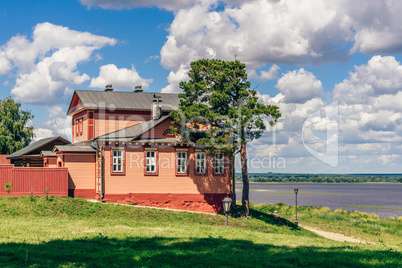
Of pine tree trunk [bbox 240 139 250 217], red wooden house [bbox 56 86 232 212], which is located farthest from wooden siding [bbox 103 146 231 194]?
pine tree trunk [bbox 240 139 250 217]

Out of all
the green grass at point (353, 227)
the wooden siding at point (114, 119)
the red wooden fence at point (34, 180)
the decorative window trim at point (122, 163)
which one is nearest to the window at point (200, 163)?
the decorative window trim at point (122, 163)

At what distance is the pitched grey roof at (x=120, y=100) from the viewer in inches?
1490

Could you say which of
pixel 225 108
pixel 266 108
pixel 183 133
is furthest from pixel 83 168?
pixel 266 108

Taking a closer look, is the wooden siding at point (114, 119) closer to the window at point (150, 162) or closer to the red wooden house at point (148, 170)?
the red wooden house at point (148, 170)

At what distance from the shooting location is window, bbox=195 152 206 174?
32.3m

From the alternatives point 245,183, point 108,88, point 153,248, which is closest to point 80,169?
point 245,183

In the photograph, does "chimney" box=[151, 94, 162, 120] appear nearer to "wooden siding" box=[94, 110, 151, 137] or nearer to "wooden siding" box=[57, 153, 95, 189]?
"wooden siding" box=[94, 110, 151, 137]

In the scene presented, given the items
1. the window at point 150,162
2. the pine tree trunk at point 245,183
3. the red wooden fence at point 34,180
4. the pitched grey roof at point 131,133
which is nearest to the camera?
the red wooden fence at point 34,180

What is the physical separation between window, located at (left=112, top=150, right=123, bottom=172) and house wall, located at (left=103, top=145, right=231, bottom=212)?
0.37 meters

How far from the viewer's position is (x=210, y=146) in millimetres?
30859

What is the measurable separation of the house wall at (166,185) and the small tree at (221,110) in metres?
1.92

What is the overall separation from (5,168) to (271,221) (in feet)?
60.5

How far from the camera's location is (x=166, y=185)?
31422 millimetres

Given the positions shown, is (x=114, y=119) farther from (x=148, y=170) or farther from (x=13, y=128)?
(x=13, y=128)
